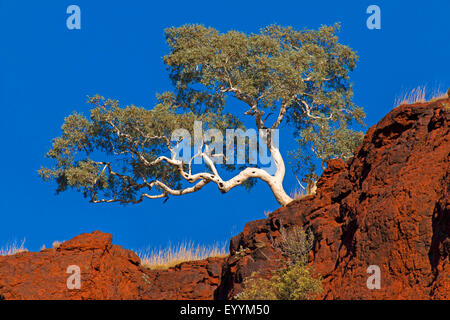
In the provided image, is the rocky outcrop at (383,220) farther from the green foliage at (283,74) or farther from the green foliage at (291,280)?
the green foliage at (283,74)

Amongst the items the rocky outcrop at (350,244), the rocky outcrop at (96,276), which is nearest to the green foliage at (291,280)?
the rocky outcrop at (350,244)

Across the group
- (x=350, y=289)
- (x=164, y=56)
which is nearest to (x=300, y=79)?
(x=164, y=56)

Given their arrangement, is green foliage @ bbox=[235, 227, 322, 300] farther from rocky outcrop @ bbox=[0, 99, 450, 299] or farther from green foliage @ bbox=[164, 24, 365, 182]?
green foliage @ bbox=[164, 24, 365, 182]

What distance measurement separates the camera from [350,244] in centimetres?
1738

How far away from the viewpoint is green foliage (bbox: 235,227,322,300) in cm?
1719

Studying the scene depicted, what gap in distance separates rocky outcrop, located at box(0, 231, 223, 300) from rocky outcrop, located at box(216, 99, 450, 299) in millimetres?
1943

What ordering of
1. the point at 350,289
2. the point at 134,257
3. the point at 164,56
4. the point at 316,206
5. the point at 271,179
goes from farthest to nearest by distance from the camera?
the point at 164,56 → the point at 271,179 → the point at 134,257 → the point at 316,206 → the point at 350,289

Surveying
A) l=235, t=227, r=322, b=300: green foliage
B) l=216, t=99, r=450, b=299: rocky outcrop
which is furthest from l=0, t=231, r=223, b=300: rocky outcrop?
l=235, t=227, r=322, b=300: green foliage

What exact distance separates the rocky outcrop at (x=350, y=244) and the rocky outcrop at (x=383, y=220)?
3cm

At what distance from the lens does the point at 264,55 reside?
102ft

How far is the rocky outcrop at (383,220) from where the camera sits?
15.0m

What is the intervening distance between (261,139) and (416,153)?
1536 cm

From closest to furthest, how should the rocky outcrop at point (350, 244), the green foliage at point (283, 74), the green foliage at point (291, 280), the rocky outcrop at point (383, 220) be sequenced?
the rocky outcrop at point (383, 220)
the rocky outcrop at point (350, 244)
the green foliage at point (291, 280)
the green foliage at point (283, 74)
